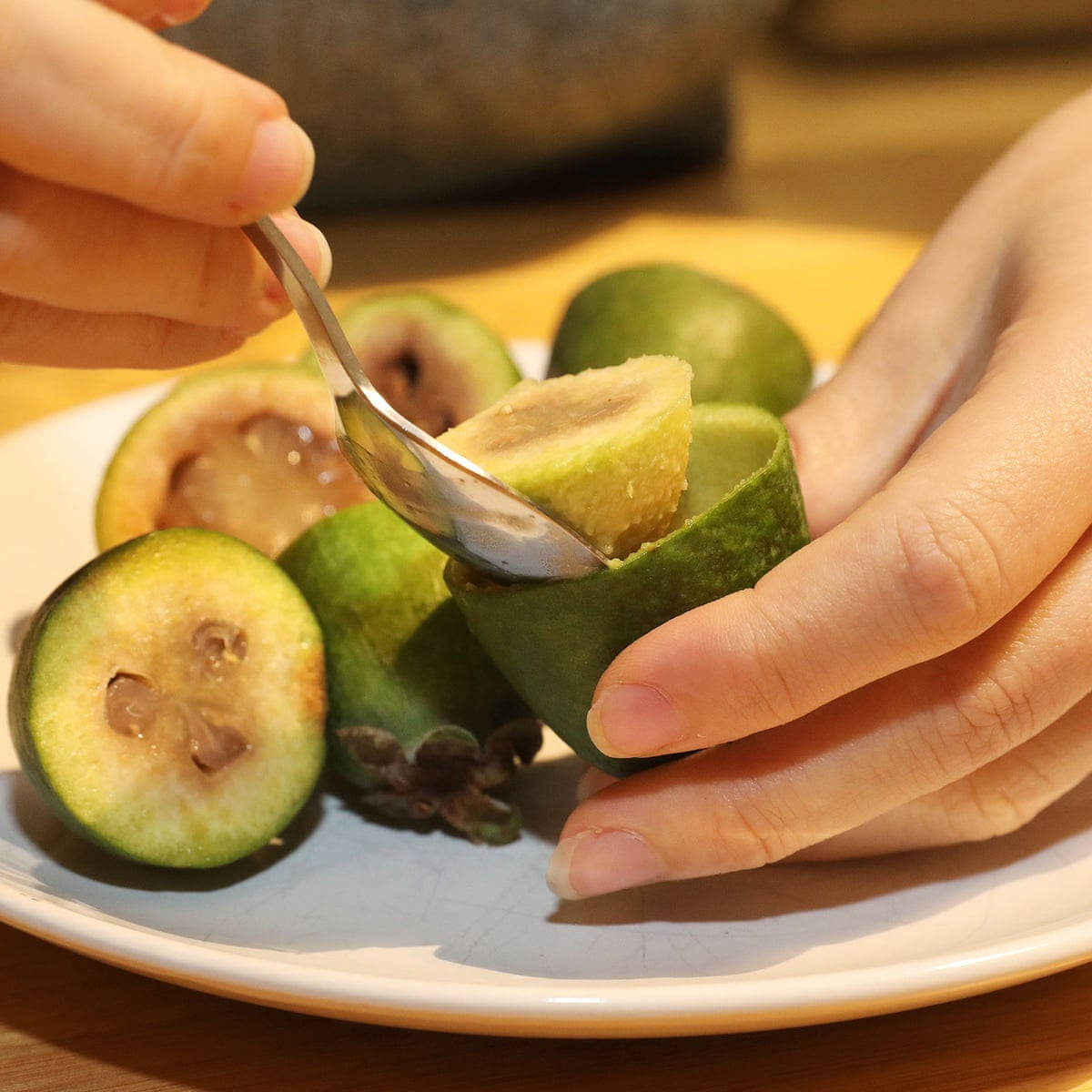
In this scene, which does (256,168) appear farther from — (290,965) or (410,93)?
(410,93)

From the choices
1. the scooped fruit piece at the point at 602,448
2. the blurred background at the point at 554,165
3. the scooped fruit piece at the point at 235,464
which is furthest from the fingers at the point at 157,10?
the blurred background at the point at 554,165

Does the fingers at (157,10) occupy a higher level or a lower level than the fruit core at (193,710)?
higher

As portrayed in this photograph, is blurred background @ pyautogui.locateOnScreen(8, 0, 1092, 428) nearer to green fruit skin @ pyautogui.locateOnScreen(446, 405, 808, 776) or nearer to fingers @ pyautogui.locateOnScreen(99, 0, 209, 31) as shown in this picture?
fingers @ pyautogui.locateOnScreen(99, 0, 209, 31)

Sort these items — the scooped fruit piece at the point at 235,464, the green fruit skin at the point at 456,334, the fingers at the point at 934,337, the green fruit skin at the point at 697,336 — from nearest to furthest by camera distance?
the fingers at the point at 934,337, the scooped fruit piece at the point at 235,464, the green fruit skin at the point at 456,334, the green fruit skin at the point at 697,336

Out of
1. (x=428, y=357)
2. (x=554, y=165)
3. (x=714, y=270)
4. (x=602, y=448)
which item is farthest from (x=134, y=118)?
(x=554, y=165)

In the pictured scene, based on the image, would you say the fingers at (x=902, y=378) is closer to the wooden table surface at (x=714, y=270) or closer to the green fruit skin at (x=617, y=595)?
the green fruit skin at (x=617, y=595)

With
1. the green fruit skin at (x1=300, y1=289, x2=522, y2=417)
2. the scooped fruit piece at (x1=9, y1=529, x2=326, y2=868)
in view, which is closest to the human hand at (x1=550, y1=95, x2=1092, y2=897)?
the scooped fruit piece at (x1=9, y1=529, x2=326, y2=868)
